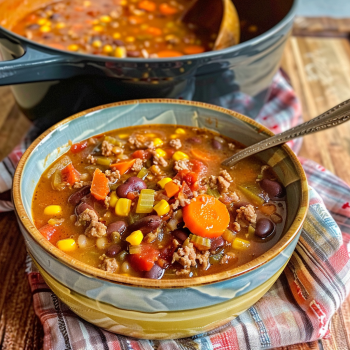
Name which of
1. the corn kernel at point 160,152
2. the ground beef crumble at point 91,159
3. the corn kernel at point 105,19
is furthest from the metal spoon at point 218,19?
the ground beef crumble at point 91,159

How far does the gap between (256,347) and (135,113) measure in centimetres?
143

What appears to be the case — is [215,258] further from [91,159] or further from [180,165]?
[91,159]

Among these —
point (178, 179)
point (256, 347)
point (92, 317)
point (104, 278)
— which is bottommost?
point (256, 347)

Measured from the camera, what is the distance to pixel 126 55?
3.39m

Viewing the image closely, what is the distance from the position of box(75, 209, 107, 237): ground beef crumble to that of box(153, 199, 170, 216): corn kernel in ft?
0.83

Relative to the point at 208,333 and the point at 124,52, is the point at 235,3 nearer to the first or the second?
the point at 124,52

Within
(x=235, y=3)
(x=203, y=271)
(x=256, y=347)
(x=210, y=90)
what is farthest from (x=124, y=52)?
(x=256, y=347)

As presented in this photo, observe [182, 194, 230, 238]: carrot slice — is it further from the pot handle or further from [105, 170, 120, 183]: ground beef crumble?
the pot handle

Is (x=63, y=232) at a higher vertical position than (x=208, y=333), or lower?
higher

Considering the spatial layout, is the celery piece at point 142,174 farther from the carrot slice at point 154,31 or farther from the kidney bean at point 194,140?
the carrot slice at point 154,31

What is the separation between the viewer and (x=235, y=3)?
156 inches

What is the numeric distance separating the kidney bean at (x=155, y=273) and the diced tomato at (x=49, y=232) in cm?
49

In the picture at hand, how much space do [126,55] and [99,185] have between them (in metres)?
1.52

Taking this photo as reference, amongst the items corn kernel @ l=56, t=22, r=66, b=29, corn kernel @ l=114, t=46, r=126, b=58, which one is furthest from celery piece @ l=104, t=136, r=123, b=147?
corn kernel @ l=56, t=22, r=66, b=29
